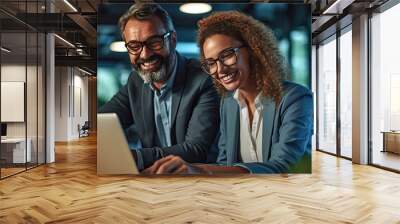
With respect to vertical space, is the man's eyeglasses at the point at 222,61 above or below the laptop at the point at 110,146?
above

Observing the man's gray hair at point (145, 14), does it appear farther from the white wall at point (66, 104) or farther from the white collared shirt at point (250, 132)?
the white wall at point (66, 104)

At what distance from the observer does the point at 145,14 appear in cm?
662

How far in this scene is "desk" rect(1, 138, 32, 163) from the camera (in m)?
7.08

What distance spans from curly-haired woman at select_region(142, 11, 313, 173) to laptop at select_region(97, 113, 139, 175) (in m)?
0.57

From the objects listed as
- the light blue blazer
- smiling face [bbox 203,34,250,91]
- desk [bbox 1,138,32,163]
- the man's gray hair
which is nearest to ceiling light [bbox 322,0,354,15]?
the light blue blazer

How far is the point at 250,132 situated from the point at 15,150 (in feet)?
14.5

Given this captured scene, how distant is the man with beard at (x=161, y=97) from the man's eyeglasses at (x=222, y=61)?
0.11 meters

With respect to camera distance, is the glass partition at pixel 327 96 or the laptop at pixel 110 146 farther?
the glass partition at pixel 327 96

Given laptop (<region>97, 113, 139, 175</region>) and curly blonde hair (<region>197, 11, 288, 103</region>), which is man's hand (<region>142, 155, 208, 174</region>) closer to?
laptop (<region>97, 113, 139, 175</region>)

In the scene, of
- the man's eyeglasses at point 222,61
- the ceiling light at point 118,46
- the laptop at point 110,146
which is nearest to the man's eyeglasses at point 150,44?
the ceiling light at point 118,46

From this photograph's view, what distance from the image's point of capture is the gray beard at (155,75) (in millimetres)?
6652

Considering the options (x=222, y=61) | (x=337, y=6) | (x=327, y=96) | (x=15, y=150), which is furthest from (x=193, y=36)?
(x=327, y=96)

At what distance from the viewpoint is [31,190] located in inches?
228

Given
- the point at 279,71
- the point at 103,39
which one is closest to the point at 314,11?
the point at 279,71
